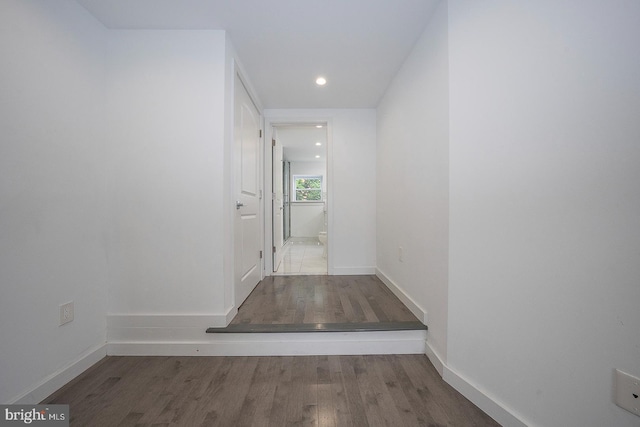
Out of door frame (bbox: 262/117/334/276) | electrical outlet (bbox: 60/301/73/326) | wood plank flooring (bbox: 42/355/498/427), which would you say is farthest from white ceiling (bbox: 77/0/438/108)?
wood plank flooring (bbox: 42/355/498/427)

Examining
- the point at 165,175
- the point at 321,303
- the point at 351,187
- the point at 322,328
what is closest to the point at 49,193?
the point at 165,175

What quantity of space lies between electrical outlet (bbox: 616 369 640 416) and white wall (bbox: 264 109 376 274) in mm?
2259

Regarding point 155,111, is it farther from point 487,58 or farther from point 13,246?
point 487,58

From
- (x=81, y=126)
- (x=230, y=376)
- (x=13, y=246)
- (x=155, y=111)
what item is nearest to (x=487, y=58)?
(x=155, y=111)

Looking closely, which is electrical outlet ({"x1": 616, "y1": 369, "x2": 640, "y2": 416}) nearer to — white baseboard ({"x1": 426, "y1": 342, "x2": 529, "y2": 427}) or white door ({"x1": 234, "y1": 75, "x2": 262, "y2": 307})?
white baseboard ({"x1": 426, "y1": 342, "x2": 529, "y2": 427})

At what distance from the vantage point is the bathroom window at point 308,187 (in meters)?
6.94

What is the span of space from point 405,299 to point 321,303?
0.70 metres

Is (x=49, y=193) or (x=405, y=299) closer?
(x=49, y=193)

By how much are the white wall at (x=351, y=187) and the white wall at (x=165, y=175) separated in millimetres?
1382

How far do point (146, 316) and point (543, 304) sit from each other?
2.17 meters

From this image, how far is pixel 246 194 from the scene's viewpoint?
2.24 meters

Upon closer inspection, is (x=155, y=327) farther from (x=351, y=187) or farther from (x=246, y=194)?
(x=351, y=187)

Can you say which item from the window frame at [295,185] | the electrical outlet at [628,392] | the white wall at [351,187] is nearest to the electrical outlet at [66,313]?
the white wall at [351,187]

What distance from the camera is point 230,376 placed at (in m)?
1.39
